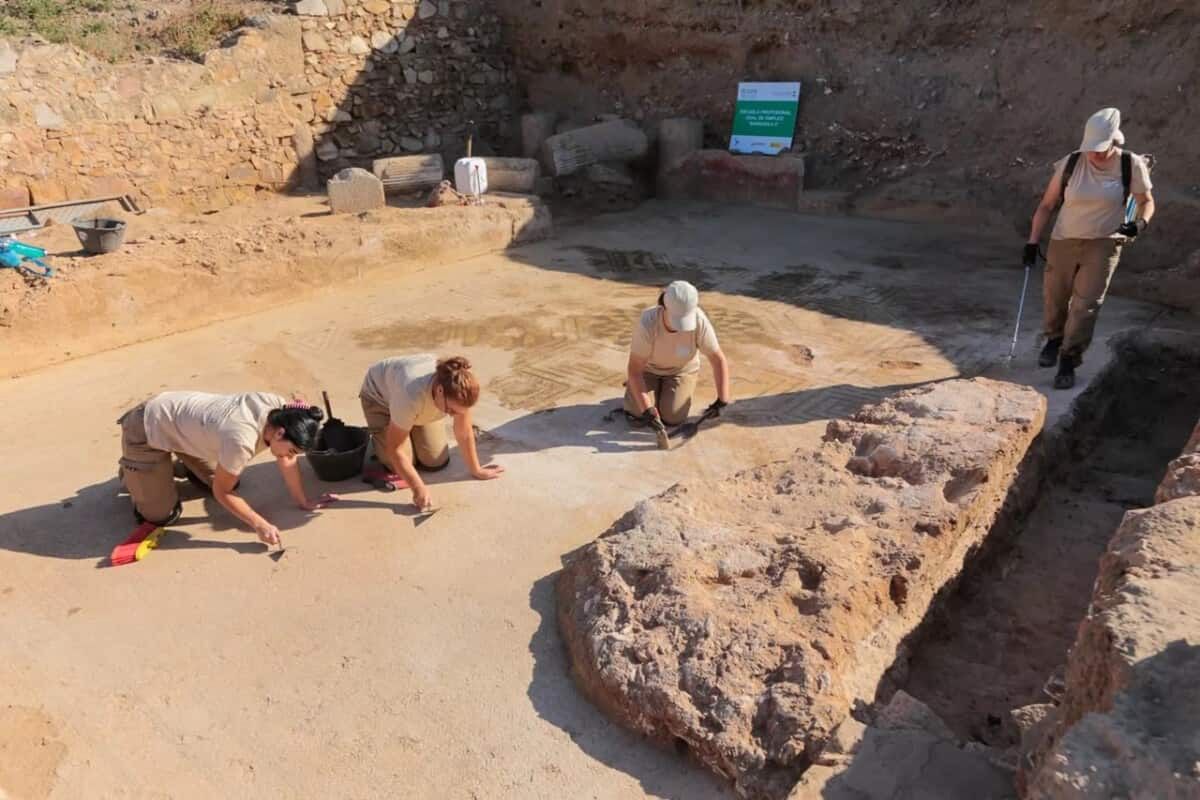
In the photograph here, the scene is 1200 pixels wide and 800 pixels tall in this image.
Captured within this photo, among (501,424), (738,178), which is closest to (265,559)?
(501,424)

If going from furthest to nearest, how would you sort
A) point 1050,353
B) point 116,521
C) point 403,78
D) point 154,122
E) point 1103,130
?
point 403,78 < point 154,122 < point 1050,353 < point 1103,130 < point 116,521

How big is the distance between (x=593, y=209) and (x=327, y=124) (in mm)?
4316

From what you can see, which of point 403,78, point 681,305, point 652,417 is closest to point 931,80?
point 403,78

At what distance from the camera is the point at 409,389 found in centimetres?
452

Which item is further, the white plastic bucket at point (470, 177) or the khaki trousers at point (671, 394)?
the white plastic bucket at point (470, 177)

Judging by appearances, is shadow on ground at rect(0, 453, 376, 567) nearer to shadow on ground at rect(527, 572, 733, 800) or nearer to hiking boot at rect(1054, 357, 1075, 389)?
shadow on ground at rect(527, 572, 733, 800)

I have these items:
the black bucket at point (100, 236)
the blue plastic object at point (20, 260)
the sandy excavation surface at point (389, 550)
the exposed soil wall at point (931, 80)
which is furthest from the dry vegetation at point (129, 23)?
the sandy excavation surface at point (389, 550)

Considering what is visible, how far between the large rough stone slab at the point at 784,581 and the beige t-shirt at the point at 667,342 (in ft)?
3.81

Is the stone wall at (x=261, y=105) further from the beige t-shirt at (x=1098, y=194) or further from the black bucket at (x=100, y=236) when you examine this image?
the beige t-shirt at (x=1098, y=194)

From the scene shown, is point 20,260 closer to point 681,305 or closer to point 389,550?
point 389,550

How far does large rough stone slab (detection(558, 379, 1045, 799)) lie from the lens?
3049mm

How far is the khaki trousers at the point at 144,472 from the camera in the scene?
14.7 ft

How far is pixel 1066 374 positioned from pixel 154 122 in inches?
419

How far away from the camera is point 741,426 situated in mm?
5793
